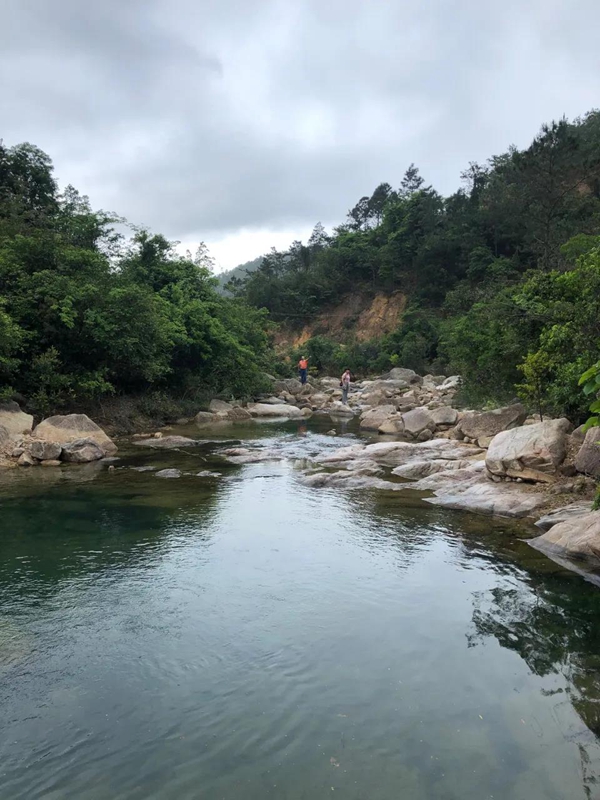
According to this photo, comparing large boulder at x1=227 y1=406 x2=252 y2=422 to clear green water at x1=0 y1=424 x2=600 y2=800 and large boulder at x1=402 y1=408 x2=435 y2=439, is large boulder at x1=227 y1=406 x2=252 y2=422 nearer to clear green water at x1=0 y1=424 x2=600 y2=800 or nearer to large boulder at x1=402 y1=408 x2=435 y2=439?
large boulder at x1=402 y1=408 x2=435 y2=439

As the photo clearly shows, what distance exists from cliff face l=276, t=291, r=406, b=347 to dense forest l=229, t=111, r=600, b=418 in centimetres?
106

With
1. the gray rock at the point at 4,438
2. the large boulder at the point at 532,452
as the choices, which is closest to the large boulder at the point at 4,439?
the gray rock at the point at 4,438

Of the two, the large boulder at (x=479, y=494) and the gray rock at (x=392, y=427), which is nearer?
the large boulder at (x=479, y=494)

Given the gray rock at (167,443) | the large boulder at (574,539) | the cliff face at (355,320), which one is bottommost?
the large boulder at (574,539)

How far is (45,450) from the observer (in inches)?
602

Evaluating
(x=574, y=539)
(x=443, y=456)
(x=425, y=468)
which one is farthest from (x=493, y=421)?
(x=574, y=539)

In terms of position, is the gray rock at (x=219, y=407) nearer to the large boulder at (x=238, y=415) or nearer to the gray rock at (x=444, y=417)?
the large boulder at (x=238, y=415)

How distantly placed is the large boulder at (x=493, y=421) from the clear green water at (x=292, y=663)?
711 cm

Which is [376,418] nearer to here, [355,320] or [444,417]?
[444,417]

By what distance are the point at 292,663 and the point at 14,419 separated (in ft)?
44.2

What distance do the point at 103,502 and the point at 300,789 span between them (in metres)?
8.44

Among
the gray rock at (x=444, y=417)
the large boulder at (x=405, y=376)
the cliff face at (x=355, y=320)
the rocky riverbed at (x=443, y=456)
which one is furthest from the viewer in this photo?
the cliff face at (x=355, y=320)

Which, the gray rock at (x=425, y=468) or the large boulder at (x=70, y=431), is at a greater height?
the large boulder at (x=70, y=431)

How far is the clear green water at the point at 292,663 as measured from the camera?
13.7ft
